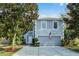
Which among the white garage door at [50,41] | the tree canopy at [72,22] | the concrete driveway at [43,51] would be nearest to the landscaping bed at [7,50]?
the concrete driveway at [43,51]

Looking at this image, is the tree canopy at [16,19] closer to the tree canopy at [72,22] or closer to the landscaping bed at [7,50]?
the landscaping bed at [7,50]

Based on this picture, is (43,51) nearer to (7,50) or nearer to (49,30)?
(49,30)

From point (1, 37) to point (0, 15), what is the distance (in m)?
0.54

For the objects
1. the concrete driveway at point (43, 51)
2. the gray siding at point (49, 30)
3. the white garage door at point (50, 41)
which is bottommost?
the concrete driveway at point (43, 51)

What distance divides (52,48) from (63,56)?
397 mm

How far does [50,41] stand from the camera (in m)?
36.1

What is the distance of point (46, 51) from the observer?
3597 centimetres

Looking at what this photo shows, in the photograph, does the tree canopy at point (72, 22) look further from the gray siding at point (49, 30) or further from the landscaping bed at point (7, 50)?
the landscaping bed at point (7, 50)

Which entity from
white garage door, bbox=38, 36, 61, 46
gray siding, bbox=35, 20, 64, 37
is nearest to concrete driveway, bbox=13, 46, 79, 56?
white garage door, bbox=38, 36, 61, 46

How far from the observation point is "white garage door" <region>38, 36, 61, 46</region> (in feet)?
118

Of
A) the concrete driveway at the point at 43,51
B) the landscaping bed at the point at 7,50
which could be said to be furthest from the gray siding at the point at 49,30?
the landscaping bed at the point at 7,50

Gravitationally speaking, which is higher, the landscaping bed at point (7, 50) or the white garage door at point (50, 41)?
the white garage door at point (50, 41)

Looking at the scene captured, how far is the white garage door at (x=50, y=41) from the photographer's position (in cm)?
3600

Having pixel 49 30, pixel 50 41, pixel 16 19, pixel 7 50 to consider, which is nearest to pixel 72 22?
pixel 49 30
